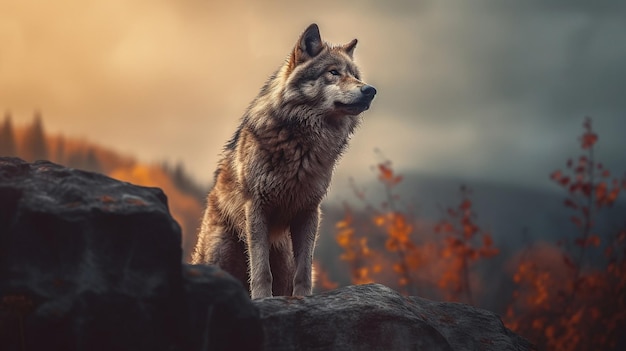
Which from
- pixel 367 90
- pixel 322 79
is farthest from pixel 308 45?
pixel 367 90

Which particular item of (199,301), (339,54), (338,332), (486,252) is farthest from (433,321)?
(486,252)

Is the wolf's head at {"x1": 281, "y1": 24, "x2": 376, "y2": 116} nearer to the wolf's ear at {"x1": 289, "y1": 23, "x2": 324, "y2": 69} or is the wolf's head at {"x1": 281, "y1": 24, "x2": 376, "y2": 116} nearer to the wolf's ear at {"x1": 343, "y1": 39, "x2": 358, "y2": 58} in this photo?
the wolf's ear at {"x1": 289, "y1": 23, "x2": 324, "y2": 69}

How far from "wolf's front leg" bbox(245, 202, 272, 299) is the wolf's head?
1253 mm

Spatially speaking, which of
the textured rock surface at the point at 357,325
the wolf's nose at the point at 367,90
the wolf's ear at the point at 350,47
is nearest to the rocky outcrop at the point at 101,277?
the textured rock surface at the point at 357,325

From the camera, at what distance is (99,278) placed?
3.71 meters

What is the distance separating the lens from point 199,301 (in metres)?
3.95

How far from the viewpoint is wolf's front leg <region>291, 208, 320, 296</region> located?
667cm

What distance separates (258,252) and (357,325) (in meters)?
2.22

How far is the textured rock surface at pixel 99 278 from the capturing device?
11.8ft

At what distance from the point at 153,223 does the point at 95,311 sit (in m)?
0.58

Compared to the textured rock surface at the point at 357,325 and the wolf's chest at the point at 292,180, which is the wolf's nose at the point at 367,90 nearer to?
the wolf's chest at the point at 292,180

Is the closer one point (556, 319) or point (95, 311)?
point (95, 311)

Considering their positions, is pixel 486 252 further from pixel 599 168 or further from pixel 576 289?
pixel 599 168

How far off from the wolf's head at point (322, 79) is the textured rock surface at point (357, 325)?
2.13 meters
